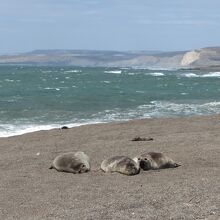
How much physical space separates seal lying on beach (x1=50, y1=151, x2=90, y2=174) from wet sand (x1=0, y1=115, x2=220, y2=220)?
0.20 meters

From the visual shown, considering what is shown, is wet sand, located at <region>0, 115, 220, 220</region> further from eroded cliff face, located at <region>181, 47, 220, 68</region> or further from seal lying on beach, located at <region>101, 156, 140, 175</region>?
eroded cliff face, located at <region>181, 47, 220, 68</region>

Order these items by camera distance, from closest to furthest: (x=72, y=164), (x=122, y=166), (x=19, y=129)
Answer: (x=122, y=166) < (x=72, y=164) < (x=19, y=129)

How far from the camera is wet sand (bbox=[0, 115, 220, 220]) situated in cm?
774

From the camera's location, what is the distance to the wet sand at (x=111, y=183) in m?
7.74

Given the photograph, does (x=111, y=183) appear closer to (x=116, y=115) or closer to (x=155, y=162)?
(x=155, y=162)

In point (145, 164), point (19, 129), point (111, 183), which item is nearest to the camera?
point (111, 183)

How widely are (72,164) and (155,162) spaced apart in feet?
5.46

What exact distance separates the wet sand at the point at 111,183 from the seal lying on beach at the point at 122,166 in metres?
0.15

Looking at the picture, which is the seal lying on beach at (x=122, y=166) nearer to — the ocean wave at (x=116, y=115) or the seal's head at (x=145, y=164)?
the seal's head at (x=145, y=164)

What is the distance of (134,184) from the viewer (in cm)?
964

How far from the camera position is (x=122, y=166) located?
1071 centimetres

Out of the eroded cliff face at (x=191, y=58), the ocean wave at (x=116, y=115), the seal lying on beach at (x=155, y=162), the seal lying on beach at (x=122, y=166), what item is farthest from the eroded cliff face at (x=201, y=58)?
the seal lying on beach at (x=122, y=166)

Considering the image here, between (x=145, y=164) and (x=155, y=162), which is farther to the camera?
(x=155, y=162)

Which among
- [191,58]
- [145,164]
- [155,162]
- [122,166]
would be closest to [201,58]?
[191,58]
